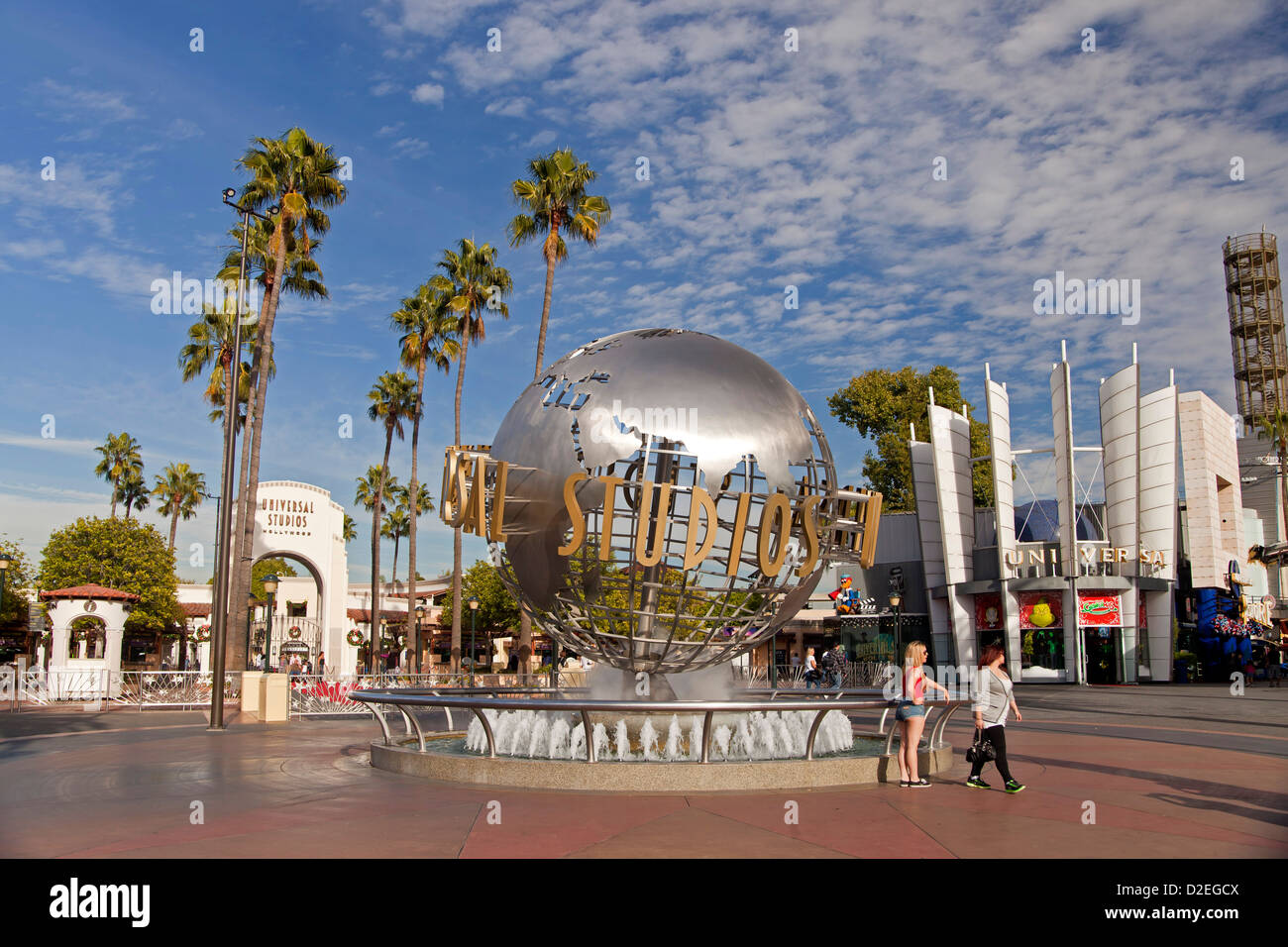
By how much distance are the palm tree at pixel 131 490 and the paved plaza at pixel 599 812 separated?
193ft

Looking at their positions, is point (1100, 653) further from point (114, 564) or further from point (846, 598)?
point (114, 564)

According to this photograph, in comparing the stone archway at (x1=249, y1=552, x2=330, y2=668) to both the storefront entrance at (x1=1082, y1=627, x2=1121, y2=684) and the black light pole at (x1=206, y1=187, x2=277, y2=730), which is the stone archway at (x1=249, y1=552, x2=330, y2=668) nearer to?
the black light pole at (x1=206, y1=187, x2=277, y2=730)

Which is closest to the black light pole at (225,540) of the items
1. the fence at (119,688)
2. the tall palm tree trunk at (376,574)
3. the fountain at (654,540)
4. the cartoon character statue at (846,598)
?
the fountain at (654,540)

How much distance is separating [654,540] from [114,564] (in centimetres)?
4428

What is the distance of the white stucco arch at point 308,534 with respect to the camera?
135 ft

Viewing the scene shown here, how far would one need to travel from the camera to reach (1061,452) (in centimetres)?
3919

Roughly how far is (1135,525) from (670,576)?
34.4 metres

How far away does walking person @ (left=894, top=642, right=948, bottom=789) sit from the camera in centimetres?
930

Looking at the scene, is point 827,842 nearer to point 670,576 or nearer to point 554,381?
point 670,576

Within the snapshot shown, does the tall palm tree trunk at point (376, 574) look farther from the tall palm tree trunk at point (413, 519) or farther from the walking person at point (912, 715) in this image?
the walking person at point (912, 715)

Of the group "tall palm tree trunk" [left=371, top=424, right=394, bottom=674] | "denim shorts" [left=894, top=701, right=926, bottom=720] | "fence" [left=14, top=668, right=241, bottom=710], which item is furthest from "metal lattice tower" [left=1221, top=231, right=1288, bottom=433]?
"denim shorts" [left=894, top=701, right=926, bottom=720]

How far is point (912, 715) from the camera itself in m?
9.32
